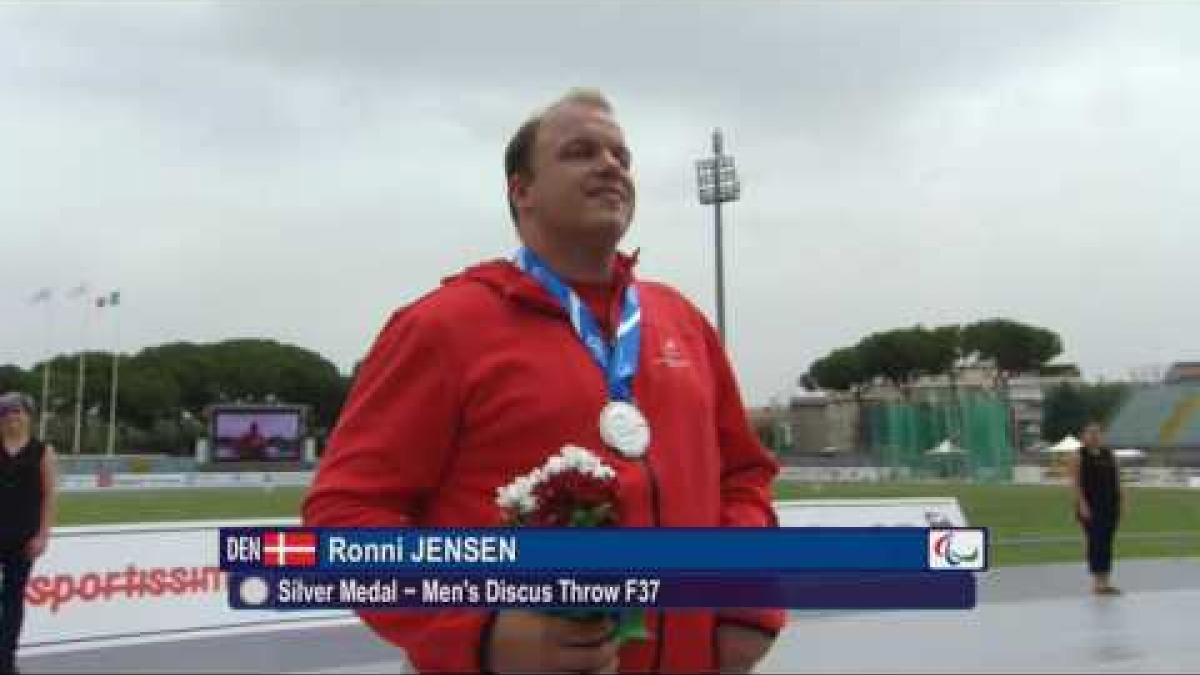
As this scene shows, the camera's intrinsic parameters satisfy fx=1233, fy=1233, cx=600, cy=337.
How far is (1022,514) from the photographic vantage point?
87.2ft

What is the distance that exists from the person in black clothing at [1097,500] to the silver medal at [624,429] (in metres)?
11.0

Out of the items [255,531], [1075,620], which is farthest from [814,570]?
[1075,620]

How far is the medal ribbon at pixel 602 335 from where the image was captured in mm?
1894

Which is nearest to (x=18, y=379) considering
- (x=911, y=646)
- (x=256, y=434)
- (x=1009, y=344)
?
(x=256, y=434)

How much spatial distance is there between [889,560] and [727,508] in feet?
0.92

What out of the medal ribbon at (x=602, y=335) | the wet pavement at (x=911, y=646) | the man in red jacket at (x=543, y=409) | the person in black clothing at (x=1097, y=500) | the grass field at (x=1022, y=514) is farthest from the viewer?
the grass field at (x=1022, y=514)

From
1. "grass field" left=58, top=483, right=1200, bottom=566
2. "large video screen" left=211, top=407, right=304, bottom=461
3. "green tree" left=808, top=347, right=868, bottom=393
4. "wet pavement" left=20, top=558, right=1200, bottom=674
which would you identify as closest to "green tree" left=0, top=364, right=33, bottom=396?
"large video screen" left=211, top=407, right=304, bottom=461

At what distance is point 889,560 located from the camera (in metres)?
2.04

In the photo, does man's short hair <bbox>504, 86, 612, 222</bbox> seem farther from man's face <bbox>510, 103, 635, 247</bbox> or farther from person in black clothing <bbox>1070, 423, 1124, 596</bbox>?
person in black clothing <bbox>1070, 423, 1124, 596</bbox>

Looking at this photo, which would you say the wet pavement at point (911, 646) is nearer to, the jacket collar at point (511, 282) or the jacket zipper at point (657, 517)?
the jacket zipper at point (657, 517)

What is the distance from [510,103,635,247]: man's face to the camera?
1956 millimetres

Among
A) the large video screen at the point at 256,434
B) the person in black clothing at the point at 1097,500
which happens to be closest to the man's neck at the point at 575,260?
the person in black clothing at the point at 1097,500

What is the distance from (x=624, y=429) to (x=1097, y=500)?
1150 centimetres

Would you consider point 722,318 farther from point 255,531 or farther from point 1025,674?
point 255,531
